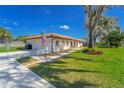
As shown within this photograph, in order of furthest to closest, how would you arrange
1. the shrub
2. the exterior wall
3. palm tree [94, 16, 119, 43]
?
the shrub, palm tree [94, 16, 119, 43], the exterior wall

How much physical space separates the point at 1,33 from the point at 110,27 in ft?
80.6

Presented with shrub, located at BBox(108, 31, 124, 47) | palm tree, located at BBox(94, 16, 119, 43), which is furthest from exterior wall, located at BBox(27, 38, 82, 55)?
shrub, located at BBox(108, 31, 124, 47)

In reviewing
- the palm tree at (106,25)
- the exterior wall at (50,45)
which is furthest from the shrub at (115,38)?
the exterior wall at (50,45)

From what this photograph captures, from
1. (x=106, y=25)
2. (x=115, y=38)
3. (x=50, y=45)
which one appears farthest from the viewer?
(x=115, y=38)

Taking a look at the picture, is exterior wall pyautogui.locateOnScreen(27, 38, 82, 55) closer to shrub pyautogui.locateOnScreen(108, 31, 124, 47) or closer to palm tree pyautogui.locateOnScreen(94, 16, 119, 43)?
palm tree pyautogui.locateOnScreen(94, 16, 119, 43)


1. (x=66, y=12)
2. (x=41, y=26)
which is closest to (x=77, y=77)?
(x=66, y=12)

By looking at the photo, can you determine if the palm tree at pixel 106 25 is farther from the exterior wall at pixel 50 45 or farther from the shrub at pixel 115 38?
the exterior wall at pixel 50 45

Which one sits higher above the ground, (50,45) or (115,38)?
(115,38)

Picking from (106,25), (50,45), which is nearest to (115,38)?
(106,25)

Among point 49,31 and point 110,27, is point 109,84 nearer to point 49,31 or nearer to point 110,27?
point 49,31

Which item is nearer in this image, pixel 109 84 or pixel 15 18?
pixel 109 84

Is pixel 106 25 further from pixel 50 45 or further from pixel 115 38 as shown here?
pixel 50 45

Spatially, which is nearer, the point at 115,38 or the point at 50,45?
the point at 50,45
